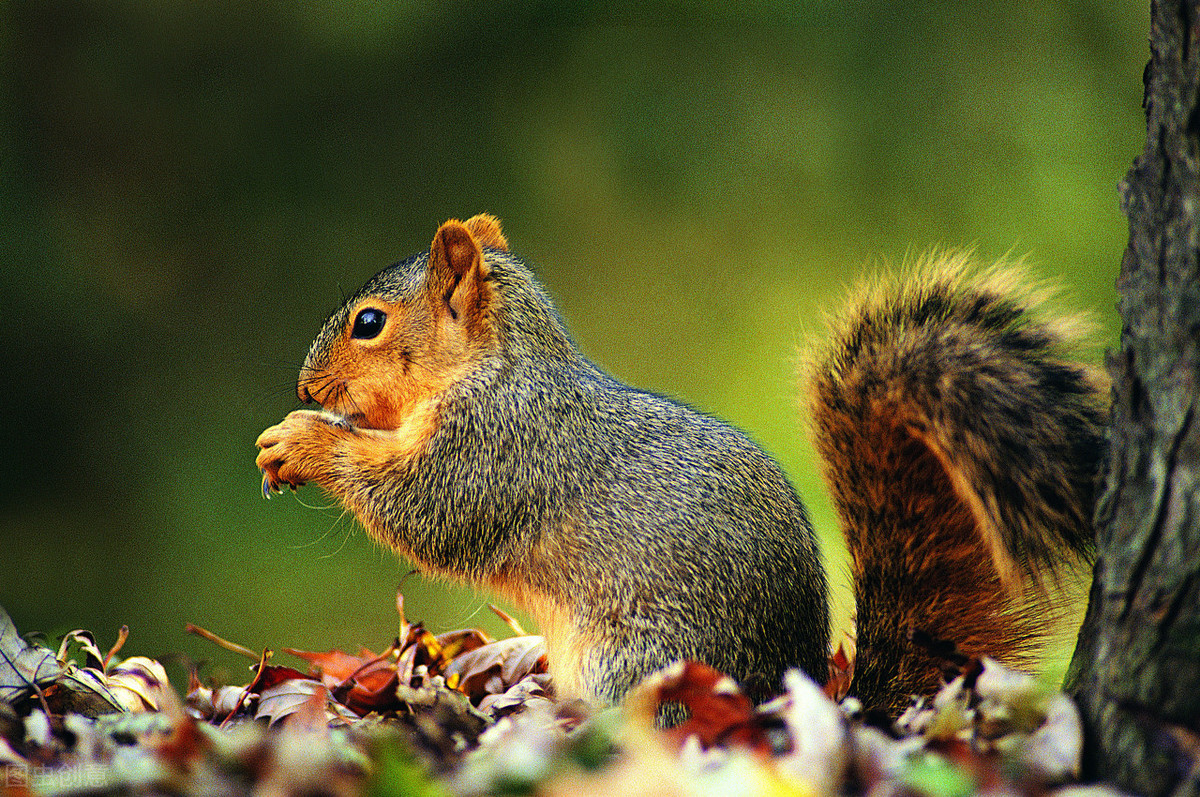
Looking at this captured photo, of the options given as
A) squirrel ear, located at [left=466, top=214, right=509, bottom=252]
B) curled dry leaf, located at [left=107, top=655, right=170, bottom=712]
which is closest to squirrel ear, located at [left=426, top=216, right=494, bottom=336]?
squirrel ear, located at [left=466, top=214, right=509, bottom=252]

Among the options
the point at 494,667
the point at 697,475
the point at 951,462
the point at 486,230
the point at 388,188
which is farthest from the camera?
the point at 388,188

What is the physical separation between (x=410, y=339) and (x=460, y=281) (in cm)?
10

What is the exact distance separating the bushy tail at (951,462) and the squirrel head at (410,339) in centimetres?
44

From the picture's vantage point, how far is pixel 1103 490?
706 mm

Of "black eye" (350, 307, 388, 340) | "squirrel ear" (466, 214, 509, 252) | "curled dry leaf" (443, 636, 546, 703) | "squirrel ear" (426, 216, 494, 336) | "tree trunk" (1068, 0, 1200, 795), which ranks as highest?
"squirrel ear" (466, 214, 509, 252)

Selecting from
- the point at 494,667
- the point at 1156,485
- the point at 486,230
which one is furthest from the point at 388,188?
the point at 1156,485

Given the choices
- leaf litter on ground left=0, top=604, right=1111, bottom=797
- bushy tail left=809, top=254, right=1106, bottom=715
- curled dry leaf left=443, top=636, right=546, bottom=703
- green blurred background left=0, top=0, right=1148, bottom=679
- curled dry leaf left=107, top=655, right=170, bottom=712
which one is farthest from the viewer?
green blurred background left=0, top=0, right=1148, bottom=679

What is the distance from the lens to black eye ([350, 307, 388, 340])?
116cm

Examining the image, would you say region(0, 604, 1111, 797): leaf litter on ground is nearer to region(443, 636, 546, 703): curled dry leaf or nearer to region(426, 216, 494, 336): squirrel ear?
region(443, 636, 546, 703): curled dry leaf

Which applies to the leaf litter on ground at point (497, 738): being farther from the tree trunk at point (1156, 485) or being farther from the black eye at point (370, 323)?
the black eye at point (370, 323)

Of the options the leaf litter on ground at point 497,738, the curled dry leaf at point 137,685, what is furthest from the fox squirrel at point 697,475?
the curled dry leaf at point 137,685

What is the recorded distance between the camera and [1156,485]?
63 cm

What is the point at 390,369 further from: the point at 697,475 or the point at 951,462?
the point at 951,462

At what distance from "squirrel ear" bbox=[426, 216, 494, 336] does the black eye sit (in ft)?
0.25
